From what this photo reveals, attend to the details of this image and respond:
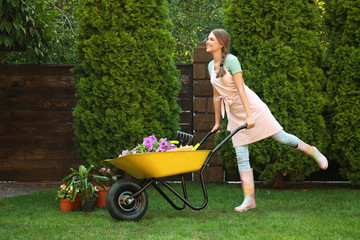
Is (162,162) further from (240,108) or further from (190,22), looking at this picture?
(190,22)

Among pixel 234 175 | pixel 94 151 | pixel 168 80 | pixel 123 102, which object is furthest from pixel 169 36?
pixel 234 175

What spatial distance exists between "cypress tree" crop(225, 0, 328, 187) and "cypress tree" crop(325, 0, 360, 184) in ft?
0.54

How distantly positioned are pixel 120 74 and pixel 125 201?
215 centimetres

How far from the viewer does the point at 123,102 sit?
5.61 meters

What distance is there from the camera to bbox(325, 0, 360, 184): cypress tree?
545 cm

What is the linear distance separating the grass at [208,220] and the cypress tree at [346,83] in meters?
0.54

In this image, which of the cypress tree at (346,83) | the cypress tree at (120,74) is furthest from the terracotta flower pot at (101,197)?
the cypress tree at (346,83)

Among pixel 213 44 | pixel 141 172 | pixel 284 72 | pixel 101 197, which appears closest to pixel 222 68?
pixel 213 44

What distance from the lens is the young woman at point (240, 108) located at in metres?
4.15

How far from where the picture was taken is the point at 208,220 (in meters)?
3.88

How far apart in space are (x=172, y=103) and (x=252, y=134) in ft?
5.79

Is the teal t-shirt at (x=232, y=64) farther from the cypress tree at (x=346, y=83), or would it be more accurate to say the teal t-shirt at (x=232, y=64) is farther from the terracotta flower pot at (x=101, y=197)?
the cypress tree at (x=346, y=83)

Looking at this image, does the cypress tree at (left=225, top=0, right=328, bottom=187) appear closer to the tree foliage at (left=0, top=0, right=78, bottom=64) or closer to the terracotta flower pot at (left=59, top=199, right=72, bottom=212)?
the terracotta flower pot at (left=59, top=199, right=72, bottom=212)

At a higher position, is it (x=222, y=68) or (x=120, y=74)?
(x=222, y=68)
